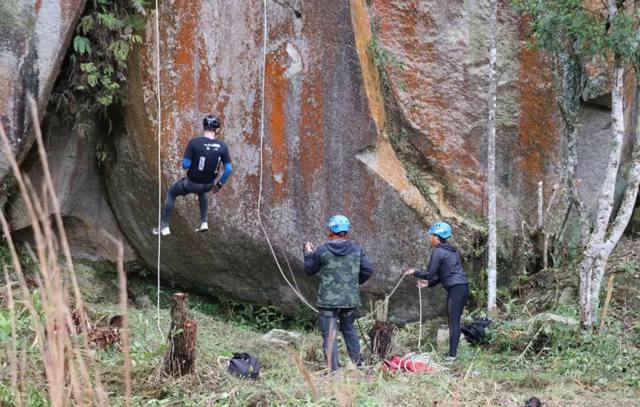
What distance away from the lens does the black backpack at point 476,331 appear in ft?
31.3

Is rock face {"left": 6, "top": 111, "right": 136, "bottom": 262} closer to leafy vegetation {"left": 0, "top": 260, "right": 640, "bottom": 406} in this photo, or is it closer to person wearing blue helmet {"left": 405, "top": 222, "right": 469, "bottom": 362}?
leafy vegetation {"left": 0, "top": 260, "right": 640, "bottom": 406}

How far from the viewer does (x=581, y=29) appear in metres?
8.80

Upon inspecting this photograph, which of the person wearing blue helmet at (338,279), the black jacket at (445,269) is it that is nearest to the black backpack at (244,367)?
the person wearing blue helmet at (338,279)

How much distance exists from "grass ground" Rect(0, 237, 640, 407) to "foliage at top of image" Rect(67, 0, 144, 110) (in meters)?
2.74

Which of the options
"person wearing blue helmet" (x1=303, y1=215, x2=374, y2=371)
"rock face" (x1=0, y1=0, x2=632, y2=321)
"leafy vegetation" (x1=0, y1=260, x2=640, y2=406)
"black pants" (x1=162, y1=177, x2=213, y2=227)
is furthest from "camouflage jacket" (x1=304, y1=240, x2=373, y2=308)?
"rock face" (x1=0, y1=0, x2=632, y2=321)

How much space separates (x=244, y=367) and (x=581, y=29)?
537cm

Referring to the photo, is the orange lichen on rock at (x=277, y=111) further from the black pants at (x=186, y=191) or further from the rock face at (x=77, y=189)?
the rock face at (x=77, y=189)

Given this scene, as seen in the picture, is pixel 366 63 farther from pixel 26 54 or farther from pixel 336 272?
pixel 26 54

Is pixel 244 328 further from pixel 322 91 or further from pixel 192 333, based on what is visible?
pixel 192 333

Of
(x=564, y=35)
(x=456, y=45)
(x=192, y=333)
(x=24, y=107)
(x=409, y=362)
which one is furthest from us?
(x=456, y=45)

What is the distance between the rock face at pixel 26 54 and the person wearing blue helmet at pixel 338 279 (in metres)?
4.37

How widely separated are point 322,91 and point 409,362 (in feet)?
14.8

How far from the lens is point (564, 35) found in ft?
30.4

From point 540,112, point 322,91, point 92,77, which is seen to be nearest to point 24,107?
point 92,77
